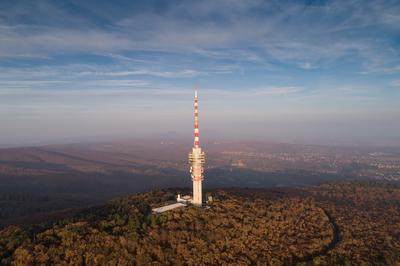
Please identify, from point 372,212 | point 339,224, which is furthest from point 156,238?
point 372,212

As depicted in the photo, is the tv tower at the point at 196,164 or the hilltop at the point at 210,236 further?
the tv tower at the point at 196,164

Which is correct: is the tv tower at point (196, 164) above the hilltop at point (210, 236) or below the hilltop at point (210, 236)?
above

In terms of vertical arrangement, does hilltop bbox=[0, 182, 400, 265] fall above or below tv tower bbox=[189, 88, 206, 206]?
below

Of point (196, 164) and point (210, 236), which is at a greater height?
point (196, 164)

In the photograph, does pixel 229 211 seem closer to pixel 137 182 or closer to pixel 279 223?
pixel 279 223

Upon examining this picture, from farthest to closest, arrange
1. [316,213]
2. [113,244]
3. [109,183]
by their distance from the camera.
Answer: [109,183] < [316,213] < [113,244]

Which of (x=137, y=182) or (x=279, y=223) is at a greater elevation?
(x=279, y=223)

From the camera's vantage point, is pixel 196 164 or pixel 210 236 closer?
pixel 210 236

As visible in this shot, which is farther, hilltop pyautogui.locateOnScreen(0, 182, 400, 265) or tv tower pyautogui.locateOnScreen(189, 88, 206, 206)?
tv tower pyautogui.locateOnScreen(189, 88, 206, 206)
